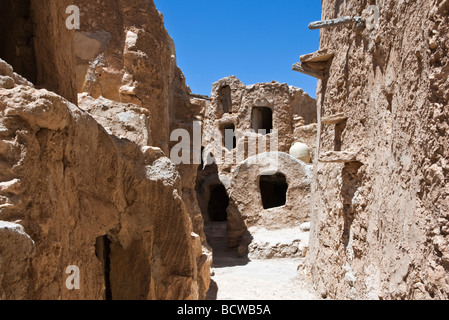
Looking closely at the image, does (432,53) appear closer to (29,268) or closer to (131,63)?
(29,268)

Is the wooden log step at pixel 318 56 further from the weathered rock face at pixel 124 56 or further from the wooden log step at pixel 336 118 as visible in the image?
the weathered rock face at pixel 124 56

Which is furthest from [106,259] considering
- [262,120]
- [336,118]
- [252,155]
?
[262,120]

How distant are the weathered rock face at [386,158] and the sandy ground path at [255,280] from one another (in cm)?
74

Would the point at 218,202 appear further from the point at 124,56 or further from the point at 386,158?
the point at 386,158

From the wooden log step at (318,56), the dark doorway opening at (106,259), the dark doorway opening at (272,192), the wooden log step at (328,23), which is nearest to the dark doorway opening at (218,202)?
the dark doorway opening at (272,192)

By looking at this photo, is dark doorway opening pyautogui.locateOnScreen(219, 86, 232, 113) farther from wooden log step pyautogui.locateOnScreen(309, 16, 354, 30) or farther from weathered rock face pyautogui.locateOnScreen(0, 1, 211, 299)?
weathered rock face pyautogui.locateOnScreen(0, 1, 211, 299)

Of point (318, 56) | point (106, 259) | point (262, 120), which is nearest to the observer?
point (106, 259)

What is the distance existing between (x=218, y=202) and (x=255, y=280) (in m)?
9.12

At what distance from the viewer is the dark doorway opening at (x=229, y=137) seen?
65.2ft

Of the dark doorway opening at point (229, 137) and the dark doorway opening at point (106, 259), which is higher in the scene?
the dark doorway opening at point (229, 137)

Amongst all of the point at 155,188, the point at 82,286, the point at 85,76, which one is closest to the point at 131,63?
the point at 85,76

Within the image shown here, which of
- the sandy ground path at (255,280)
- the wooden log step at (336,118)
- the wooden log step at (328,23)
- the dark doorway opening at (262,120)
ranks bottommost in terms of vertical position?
the sandy ground path at (255,280)

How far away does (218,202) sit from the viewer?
60.6 ft

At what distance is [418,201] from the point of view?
3262mm
